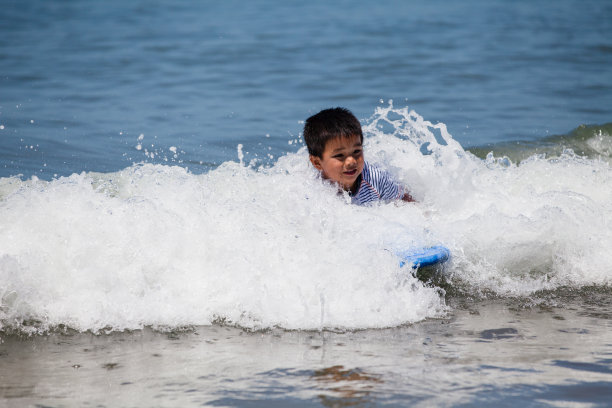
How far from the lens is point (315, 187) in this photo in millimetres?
5609

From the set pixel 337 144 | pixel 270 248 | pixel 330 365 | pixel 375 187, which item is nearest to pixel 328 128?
pixel 337 144

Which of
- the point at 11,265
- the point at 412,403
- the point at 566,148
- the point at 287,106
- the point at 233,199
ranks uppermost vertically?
the point at 287,106

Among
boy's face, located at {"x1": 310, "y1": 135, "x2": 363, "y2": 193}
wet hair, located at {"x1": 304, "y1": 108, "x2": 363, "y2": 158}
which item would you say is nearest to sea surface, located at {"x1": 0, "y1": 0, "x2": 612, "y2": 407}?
boy's face, located at {"x1": 310, "y1": 135, "x2": 363, "y2": 193}

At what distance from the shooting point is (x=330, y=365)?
12.1ft

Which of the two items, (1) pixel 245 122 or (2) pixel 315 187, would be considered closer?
(2) pixel 315 187

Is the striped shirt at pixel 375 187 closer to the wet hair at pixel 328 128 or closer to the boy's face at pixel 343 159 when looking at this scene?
the boy's face at pixel 343 159

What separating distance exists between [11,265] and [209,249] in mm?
1177

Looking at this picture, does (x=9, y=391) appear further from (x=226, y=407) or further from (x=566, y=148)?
(x=566, y=148)

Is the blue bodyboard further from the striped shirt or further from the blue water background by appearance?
the blue water background

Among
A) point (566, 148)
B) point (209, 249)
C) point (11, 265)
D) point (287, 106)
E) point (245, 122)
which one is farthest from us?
point (287, 106)

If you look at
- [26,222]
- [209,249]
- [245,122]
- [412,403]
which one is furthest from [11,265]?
[245,122]

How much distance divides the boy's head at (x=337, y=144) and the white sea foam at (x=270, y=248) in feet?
0.57

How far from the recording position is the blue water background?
31.1 ft

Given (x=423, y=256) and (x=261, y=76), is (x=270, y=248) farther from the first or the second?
(x=261, y=76)
